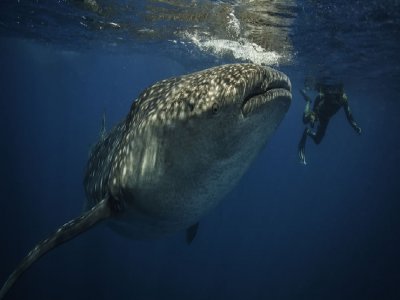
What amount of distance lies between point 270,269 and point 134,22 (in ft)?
94.9

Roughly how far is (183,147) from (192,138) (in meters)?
0.20

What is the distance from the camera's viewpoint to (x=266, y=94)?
Result: 3646mm

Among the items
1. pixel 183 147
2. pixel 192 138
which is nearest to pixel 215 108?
pixel 192 138

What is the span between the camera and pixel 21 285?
22.6 meters

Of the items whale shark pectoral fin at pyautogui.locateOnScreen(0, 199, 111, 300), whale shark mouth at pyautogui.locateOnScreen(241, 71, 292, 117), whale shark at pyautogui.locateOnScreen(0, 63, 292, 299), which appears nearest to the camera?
whale shark mouth at pyautogui.locateOnScreen(241, 71, 292, 117)

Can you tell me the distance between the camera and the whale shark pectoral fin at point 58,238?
4117mm

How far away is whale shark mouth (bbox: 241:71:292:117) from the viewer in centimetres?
360

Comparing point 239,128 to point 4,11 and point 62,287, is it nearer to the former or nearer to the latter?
point 4,11

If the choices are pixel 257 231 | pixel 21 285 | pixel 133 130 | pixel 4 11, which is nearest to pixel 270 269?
pixel 257 231

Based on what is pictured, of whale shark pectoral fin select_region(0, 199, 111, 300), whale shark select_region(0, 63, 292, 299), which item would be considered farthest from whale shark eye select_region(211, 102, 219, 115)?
whale shark pectoral fin select_region(0, 199, 111, 300)

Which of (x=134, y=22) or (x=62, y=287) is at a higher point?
(x=134, y=22)

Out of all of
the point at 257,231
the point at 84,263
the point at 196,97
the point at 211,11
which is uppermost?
the point at 211,11

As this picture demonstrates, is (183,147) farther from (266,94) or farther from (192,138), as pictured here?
(266,94)

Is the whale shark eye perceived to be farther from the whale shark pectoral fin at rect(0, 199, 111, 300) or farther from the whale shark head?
the whale shark pectoral fin at rect(0, 199, 111, 300)
